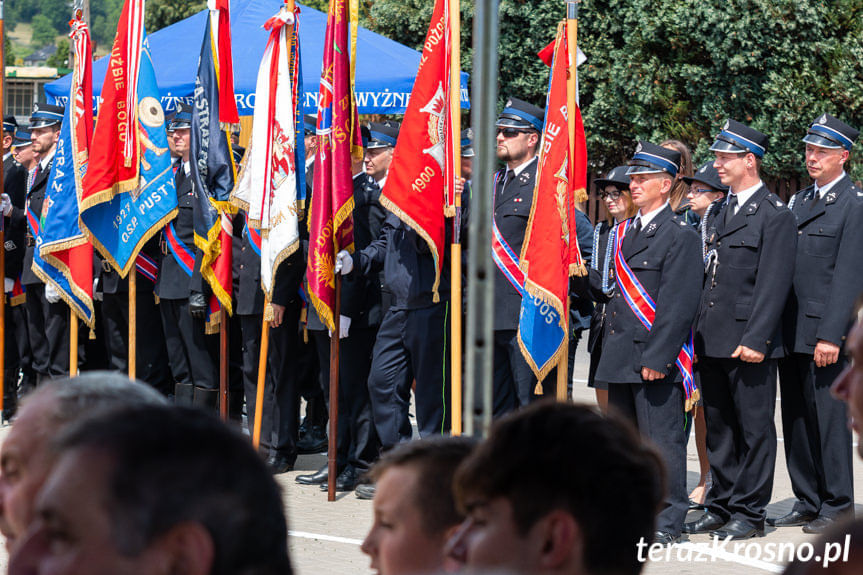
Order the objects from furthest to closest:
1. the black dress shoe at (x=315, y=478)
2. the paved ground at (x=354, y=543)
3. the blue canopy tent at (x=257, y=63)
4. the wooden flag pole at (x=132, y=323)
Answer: the blue canopy tent at (x=257, y=63), the wooden flag pole at (x=132, y=323), the black dress shoe at (x=315, y=478), the paved ground at (x=354, y=543)

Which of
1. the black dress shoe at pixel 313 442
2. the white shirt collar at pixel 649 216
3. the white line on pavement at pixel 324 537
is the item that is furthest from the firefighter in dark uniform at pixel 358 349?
the white shirt collar at pixel 649 216

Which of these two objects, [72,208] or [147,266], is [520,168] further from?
[72,208]

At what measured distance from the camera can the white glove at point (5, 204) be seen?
908cm

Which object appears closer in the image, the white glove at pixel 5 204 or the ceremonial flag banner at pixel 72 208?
the ceremonial flag banner at pixel 72 208

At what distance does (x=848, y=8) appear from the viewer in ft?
49.9

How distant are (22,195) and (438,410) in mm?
4821

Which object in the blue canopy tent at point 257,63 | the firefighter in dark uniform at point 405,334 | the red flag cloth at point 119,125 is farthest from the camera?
the blue canopy tent at point 257,63

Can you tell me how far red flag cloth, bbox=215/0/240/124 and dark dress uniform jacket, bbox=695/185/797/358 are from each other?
3167 mm

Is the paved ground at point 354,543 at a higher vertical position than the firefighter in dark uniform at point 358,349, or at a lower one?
lower

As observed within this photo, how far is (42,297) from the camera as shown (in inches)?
375

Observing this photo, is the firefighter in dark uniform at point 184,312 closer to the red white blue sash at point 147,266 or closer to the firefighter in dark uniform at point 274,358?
the red white blue sash at point 147,266

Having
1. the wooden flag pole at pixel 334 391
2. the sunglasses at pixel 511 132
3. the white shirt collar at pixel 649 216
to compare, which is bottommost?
the wooden flag pole at pixel 334 391

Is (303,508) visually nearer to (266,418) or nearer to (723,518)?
(266,418)

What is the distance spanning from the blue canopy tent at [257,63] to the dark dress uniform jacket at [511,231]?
419cm
